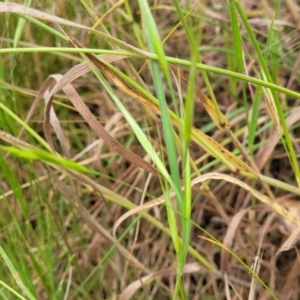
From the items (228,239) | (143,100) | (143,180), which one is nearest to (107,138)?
(143,100)

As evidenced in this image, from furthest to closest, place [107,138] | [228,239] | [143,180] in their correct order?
[143,180] < [228,239] < [107,138]

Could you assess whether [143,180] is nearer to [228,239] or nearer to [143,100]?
[228,239]

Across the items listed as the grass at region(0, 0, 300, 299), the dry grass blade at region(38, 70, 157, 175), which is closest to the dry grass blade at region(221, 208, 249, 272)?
the grass at region(0, 0, 300, 299)

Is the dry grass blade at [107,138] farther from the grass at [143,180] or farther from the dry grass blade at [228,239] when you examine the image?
the dry grass blade at [228,239]

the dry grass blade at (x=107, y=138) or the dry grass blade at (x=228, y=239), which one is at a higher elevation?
the dry grass blade at (x=107, y=138)

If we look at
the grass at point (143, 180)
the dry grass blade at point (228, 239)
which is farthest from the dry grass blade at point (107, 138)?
the dry grass blade at point (228, 239)

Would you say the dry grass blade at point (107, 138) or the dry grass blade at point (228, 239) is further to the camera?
the dry grass blade at point (228, 239)

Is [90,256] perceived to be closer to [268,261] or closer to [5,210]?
[5,210]

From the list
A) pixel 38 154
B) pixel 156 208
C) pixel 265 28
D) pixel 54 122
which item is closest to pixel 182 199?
pixel 38 154
